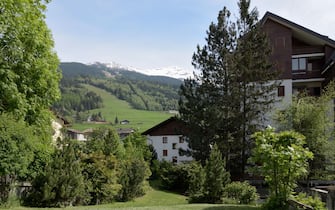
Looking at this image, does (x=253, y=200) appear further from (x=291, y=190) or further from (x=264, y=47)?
(x=264, y=47)

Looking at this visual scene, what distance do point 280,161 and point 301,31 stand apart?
27342 millimetres

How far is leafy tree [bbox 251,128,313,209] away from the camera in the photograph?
1123cm

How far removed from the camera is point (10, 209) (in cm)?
1415

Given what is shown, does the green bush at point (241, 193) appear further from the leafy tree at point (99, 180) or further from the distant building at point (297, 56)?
the distant building at point (297, 56)

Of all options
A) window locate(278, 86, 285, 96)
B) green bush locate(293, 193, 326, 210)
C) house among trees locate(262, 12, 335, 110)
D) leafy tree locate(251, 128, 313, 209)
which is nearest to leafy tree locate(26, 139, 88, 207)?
leafy tree locate(251, 128, 313, 209)

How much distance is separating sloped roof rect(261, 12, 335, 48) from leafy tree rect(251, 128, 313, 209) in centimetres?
2549

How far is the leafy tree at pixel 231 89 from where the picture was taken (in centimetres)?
3058

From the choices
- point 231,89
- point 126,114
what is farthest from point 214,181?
point 126,114

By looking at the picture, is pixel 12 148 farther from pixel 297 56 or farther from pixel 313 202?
pixel 297 56

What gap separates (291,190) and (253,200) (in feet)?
21.1

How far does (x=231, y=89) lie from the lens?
31234 millimetres

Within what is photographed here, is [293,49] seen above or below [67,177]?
above

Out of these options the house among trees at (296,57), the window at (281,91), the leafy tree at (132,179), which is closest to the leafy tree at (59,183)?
the leafy tree at (132,179)

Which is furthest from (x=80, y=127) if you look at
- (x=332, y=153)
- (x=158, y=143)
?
(x=332, y=153)
